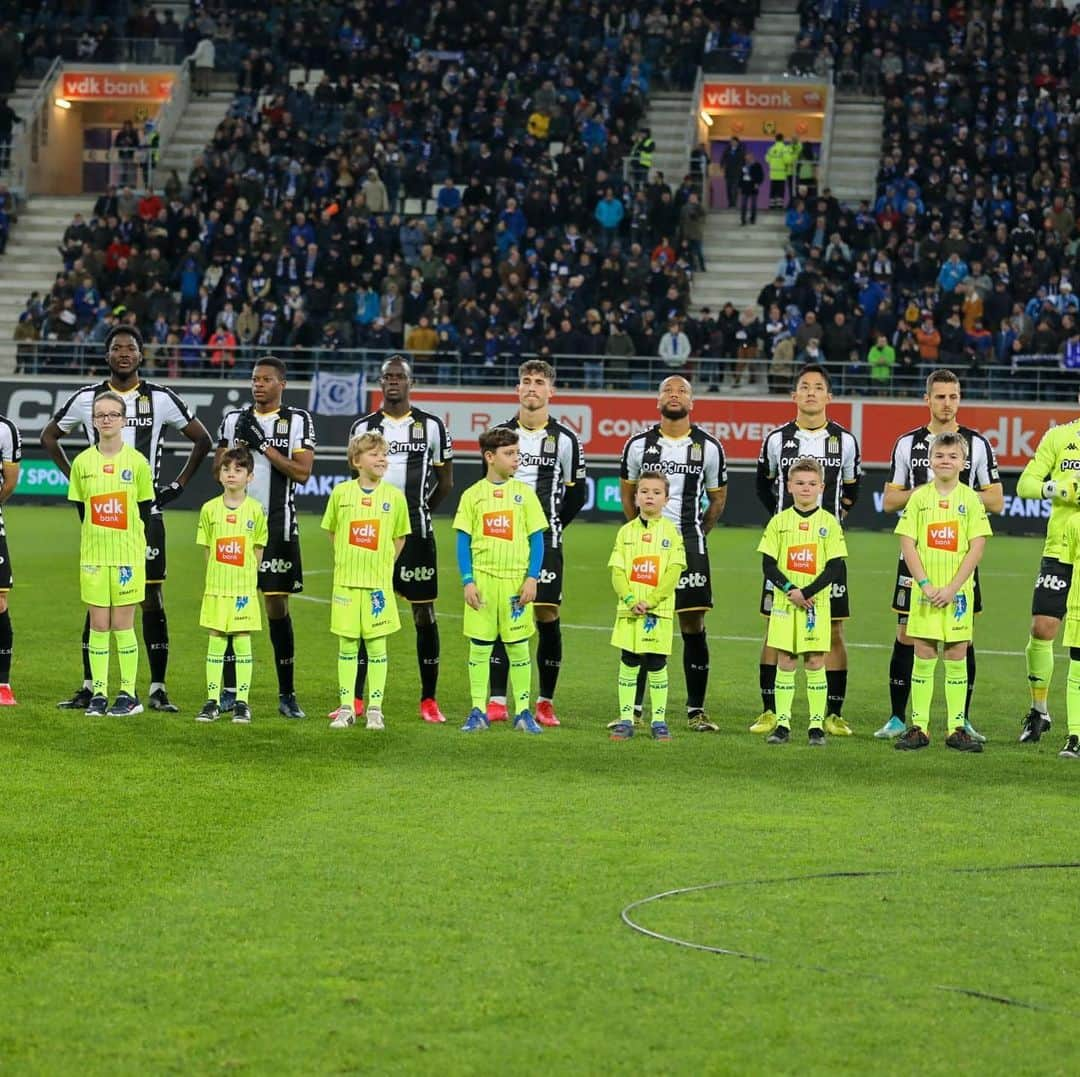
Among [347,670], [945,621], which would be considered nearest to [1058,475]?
[945,621]

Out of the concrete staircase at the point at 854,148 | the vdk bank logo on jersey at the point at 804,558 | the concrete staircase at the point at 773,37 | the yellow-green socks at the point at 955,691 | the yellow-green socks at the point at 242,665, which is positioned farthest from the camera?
the concrete staircase at the point at 773,37

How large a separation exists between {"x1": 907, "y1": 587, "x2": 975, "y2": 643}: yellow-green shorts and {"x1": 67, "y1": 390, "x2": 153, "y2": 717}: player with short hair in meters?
4.51

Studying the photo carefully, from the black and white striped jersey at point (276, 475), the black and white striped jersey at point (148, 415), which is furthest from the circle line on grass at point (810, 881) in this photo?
the black and white striped jersey at point (148, 415)

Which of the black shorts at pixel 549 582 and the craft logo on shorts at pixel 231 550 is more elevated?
the craft logo on shorts at pixel 231 550

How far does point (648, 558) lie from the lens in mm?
10422

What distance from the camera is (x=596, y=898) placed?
643 cm

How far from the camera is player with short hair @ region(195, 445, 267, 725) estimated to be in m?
10.5

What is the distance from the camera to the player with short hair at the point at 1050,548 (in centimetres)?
1018

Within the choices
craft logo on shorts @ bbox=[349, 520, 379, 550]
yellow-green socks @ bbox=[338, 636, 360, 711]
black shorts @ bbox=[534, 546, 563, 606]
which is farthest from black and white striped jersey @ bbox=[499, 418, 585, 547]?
yellow-green socks @ bbox=[338, 636, 360, 711]

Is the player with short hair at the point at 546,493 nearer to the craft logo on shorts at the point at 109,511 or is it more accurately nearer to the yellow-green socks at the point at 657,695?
the yellow-green socks at the point at 657,695

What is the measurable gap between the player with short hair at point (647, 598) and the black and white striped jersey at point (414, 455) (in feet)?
4.40

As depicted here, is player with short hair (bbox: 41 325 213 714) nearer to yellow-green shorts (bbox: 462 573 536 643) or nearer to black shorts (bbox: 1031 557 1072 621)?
yellow-green shorts (bbox: 462 573 536 643)

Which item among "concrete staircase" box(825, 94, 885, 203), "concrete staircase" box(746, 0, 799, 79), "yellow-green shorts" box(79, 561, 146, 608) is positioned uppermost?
"concrete staircase" box(746, 0, 799, 79)

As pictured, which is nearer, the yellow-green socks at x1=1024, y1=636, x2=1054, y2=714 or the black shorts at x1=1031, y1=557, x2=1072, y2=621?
the black shorts at x1=1031, y1=557, x2=1072, y2=621
